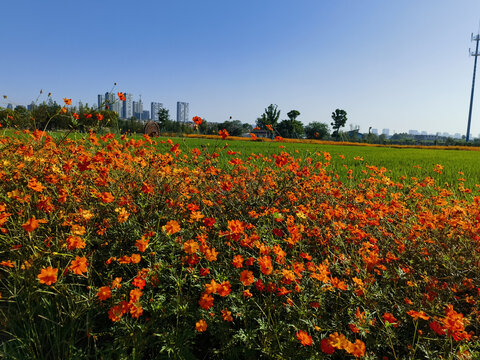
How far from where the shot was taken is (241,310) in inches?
53.2

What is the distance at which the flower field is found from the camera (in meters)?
1.24

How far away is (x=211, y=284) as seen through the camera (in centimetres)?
126

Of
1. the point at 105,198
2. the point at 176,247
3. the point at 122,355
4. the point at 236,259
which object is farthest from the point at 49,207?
the point at 236,259

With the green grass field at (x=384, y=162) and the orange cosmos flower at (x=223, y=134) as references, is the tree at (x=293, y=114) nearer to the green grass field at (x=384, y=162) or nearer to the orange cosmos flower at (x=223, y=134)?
the green grass field at (x=384, y=162)

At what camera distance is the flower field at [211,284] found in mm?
1242

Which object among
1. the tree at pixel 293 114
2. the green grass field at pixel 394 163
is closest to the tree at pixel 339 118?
the tree at pixel 293 114

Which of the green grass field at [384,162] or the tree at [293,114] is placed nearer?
the green grass field at [384,162]

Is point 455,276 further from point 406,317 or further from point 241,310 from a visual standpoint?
point 241,310

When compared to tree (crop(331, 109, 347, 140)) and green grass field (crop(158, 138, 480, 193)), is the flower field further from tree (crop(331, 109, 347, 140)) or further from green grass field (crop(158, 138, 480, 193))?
tree (crop(331, 109, 347, 140))

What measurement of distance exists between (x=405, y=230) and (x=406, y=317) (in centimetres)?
82

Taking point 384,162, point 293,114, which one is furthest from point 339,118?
point 384,162

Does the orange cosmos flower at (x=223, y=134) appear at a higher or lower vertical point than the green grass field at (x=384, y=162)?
higher

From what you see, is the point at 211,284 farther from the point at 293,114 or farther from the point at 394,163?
the point at 293,114

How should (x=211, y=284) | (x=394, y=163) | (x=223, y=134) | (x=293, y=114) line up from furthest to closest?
(x=293, y=114) < (x=394, y=163) < (x=223, y=134) < (x=211, y=284)
